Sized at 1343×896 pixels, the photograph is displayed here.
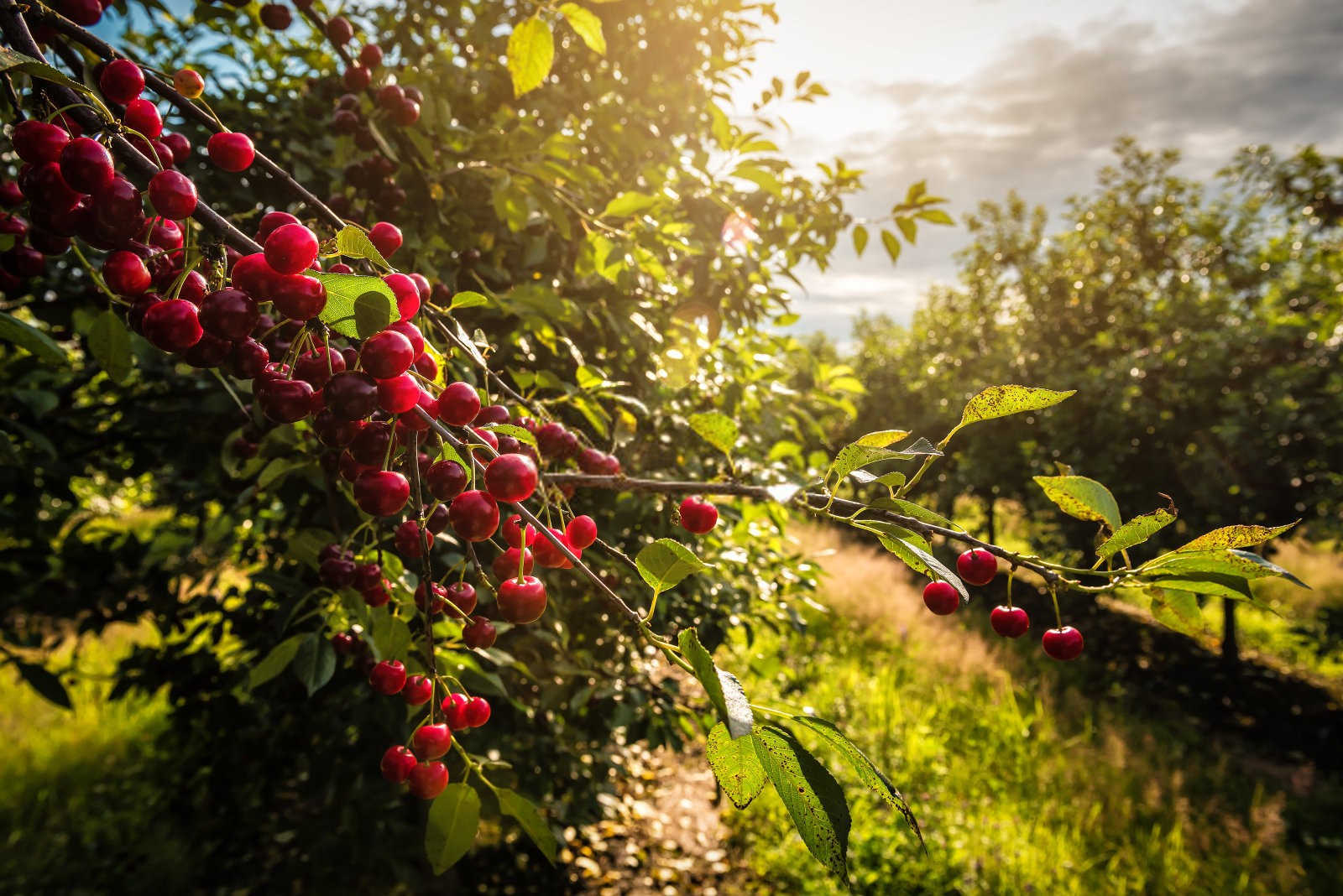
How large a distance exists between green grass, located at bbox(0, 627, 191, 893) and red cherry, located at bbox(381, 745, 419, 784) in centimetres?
203

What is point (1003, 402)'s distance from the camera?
0.69m

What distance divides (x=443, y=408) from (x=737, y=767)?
0.46 metres

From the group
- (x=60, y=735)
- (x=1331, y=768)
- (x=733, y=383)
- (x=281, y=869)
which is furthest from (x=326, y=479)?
(x=1331, y=768)

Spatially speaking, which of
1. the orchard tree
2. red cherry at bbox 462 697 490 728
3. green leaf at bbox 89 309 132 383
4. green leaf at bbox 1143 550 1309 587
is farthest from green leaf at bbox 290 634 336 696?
green leaf at bbox 1143 550 1309 587

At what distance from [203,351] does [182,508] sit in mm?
2341

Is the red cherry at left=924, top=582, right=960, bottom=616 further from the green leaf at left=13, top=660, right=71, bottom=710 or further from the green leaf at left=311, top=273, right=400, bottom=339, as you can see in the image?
the green leaf at left=13, top=660, right=71, bottom=710

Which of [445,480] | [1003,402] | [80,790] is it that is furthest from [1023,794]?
[80,790]

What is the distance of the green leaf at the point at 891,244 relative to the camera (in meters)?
2.07

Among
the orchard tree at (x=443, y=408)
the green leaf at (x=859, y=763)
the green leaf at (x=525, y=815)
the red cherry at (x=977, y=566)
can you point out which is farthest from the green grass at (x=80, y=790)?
the red cherry at (x=977, y=566)

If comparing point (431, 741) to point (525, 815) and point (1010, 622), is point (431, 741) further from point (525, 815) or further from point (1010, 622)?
point (1010, 622)

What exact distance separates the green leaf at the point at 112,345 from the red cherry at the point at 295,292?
0.46 m

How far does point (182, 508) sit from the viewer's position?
8.07 feet

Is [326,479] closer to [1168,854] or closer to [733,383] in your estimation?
[733,383]

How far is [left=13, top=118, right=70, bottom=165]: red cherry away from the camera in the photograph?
0.57 metres
